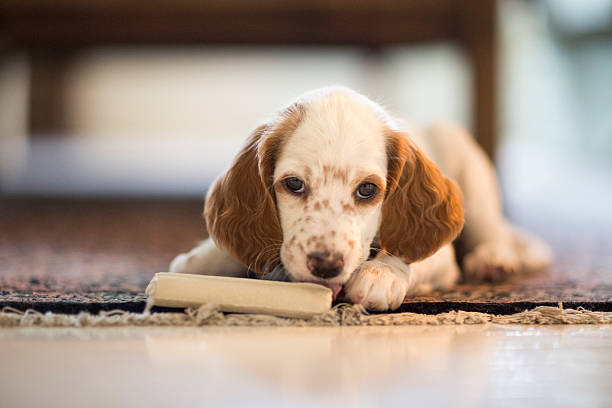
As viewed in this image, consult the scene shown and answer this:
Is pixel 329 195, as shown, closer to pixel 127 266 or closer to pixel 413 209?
pixel 413 209

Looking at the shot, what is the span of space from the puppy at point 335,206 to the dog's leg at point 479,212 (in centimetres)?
60

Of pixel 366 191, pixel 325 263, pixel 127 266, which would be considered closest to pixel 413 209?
pixel 366 191

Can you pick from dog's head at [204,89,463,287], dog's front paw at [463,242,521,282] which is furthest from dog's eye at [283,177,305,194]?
dog's front paw at [463,242,521,282]

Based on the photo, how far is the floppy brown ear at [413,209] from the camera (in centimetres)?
185

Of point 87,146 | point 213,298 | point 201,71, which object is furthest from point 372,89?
point 213,298

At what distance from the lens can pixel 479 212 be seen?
108 inches

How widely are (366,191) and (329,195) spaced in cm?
12

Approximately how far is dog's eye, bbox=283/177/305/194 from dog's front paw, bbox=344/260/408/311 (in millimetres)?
262

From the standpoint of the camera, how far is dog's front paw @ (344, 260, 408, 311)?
1.65m

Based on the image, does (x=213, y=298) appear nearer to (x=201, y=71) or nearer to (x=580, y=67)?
(x=201, y=71)

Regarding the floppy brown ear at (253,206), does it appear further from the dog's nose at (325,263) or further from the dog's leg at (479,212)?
the dog's leg at (479,212)

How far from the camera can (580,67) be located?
8352 mm

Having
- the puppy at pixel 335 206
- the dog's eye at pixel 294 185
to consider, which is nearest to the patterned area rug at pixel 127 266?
the puppy at pixel 335 206

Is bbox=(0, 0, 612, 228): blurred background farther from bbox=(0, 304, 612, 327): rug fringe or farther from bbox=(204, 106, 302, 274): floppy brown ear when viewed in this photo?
bbox=(0, 304, 612, 327): rug fringe
